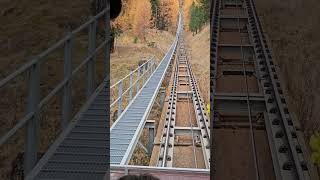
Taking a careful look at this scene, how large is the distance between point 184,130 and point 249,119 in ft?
2.74

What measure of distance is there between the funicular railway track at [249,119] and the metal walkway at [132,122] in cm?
67

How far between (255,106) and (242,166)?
1.33 m

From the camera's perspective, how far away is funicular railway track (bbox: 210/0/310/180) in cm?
373

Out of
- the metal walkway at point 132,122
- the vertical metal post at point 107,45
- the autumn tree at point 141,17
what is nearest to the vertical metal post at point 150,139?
the metal walkway at point 132,122

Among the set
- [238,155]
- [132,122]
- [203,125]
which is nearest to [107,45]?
[132,122]

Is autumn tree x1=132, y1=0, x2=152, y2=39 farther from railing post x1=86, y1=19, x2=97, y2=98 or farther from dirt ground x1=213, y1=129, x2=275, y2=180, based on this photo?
dirt ground x1=213, y1=129, x2=275, y2=180

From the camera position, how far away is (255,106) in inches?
197

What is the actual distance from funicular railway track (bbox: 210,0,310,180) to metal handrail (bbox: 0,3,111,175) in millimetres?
1339

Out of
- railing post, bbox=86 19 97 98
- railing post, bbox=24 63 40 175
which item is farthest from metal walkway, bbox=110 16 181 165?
railing post, bbox=24 63 40 175

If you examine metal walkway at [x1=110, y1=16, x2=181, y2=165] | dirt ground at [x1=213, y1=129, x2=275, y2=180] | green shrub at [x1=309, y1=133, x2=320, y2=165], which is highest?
metal walkway at [x1=110, y1=16, x2=181, y2=165]

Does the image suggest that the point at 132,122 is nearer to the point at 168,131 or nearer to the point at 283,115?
the point at 168,131

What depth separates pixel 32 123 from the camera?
2.51 m

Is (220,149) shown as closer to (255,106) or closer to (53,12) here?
(255,106)

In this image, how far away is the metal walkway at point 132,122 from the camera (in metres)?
3.27
